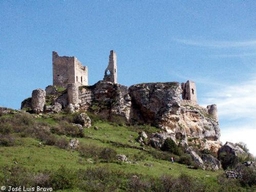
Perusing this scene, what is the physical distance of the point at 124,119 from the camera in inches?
2080

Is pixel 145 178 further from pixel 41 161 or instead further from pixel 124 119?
pixel 124 119

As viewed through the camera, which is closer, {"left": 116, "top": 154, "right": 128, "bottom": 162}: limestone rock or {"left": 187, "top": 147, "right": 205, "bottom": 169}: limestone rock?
{"left": 116, "top": 154, "right": 128, "bottom": 162}: limestone rock

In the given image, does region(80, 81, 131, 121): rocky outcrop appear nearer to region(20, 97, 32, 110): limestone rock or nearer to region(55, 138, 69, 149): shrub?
region(20, 97, 32, 110): limestone rock

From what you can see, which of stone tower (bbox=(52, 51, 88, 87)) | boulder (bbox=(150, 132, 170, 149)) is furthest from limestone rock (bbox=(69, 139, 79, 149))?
stone tower (bbox=(52, 51, 88, 87))

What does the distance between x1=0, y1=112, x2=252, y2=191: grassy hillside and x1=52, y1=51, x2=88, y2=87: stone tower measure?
8941mm

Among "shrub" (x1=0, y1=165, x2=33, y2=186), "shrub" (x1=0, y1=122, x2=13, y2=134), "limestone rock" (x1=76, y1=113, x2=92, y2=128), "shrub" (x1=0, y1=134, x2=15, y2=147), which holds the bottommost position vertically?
"shrub" (x1=0, y1=165, x2=33, y2=186)

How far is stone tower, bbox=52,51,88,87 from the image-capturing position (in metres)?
57.4

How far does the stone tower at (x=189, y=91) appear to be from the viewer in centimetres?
6234

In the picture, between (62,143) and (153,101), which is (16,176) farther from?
(153,101)

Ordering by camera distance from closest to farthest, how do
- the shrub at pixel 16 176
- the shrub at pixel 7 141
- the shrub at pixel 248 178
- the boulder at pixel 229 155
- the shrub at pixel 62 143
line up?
1. the shrub at pixel 16 176
2. the shrub at pixel 248 178
3. the shrub at pixel 7 141
4. the shrub at pixel 62 143
5. the boulder at pixel 229 155

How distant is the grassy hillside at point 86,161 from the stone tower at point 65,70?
8.94 metres

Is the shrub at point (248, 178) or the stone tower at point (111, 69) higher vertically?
the stone tower at point (111, 69)

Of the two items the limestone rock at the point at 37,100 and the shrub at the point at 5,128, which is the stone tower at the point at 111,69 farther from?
the shrub at the point at 5,128

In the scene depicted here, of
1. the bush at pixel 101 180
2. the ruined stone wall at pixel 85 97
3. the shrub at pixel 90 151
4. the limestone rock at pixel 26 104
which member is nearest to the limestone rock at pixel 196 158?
the shrub at pixel 90 151
